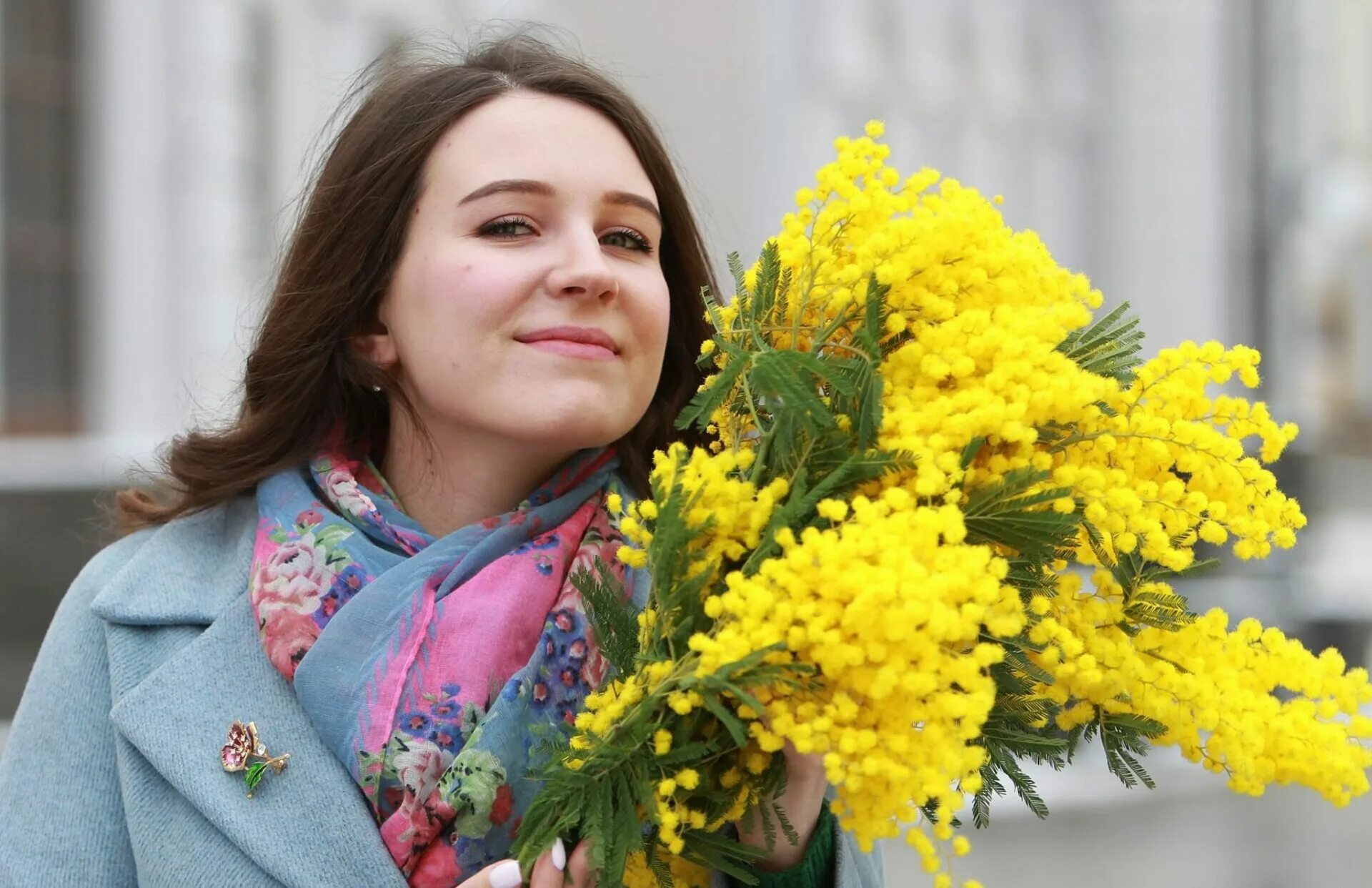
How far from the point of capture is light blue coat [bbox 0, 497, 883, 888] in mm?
1907

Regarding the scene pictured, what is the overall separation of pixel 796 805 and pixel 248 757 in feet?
2.36

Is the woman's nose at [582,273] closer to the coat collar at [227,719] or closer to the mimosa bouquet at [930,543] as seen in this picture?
the mimosa bouquet at [930,543]

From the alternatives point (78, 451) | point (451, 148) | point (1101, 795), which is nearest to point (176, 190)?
point (78, 451)

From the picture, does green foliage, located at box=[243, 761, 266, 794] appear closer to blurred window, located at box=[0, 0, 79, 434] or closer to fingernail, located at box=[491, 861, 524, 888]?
fingernail, located at box=[491, 861, 524, 888]

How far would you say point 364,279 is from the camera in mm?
2111

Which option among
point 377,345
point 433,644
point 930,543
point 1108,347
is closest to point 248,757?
point 433,644

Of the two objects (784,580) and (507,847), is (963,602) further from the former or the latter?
(507,847)

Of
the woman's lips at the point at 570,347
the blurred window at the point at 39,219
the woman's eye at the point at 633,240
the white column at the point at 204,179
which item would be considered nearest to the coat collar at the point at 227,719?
the woman's lips at the point at 570,347

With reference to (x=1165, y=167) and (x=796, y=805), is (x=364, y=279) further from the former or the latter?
(x=1165, y=167)

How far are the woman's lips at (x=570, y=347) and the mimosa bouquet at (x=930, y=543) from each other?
260 millimetres

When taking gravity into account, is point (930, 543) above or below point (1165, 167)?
below

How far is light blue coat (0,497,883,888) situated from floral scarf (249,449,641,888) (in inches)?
2.0

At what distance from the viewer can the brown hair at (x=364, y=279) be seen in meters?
2.08

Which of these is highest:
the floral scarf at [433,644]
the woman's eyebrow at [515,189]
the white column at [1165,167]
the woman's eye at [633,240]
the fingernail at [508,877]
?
the white column at [1165,167]
